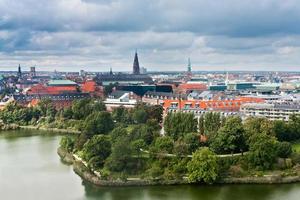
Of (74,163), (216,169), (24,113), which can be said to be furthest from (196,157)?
(24,113)

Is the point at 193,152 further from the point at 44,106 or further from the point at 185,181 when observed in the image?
the point at 44,106

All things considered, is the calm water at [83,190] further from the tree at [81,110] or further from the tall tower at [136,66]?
the tall tower at [136,66]

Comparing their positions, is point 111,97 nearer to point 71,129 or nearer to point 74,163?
point 71,129

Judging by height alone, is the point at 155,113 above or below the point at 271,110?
below

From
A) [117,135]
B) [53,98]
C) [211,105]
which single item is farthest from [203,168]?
[53,98]

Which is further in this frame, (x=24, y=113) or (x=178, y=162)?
(x=24, y=113)

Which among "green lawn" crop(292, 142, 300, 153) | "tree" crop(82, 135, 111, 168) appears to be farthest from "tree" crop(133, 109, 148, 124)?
"green lawn" crop(292, 142, 300, 153)

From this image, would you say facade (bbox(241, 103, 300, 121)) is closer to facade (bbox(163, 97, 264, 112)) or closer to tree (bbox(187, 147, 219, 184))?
facade (bbox(163, 97, 264, 112))
